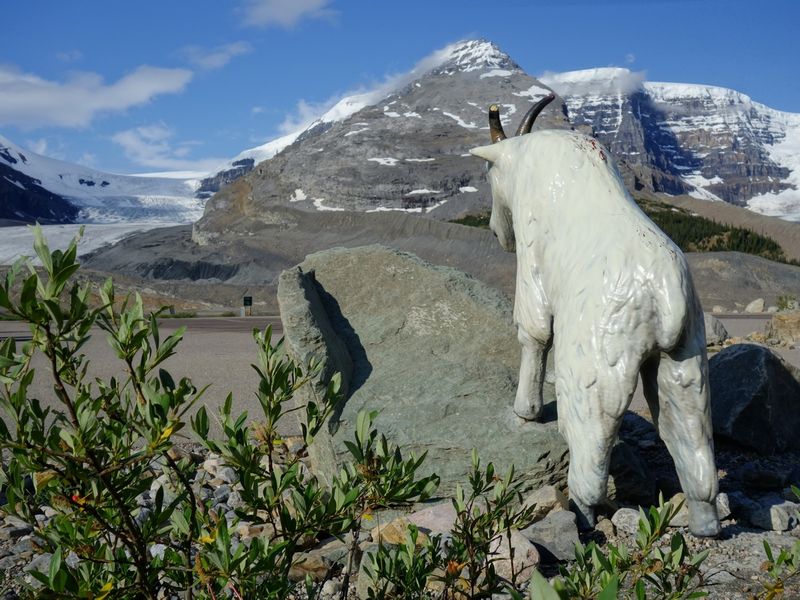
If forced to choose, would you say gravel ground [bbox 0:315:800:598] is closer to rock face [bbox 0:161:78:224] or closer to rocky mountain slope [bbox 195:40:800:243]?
rocky mountain slope [bbox 195:40:800:243]

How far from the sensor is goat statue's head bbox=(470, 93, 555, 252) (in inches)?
197

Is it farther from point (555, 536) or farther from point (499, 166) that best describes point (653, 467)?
point (499, 166)

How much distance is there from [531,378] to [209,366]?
698 cm

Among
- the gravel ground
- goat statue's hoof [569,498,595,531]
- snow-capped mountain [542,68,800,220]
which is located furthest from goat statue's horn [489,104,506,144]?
snow-capped mountain [542,68,800,220]

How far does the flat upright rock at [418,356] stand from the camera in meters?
4.85

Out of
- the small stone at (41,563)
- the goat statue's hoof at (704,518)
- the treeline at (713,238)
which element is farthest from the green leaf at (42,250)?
the treeline at (713,238)

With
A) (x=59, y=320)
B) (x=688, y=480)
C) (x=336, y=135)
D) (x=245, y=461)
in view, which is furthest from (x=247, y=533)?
(x=336, y=135)

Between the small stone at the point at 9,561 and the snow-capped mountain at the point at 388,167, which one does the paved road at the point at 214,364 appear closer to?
the small stone at the point at 9,561

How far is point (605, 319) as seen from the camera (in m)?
3.75

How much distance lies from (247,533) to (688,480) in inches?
99.3

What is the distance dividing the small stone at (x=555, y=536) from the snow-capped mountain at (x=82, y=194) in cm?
10084

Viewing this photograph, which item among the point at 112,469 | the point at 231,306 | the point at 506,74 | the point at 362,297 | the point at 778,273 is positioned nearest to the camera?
the point at 112,469

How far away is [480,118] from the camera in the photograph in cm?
7231

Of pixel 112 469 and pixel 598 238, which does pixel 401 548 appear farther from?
pixel 598 238
